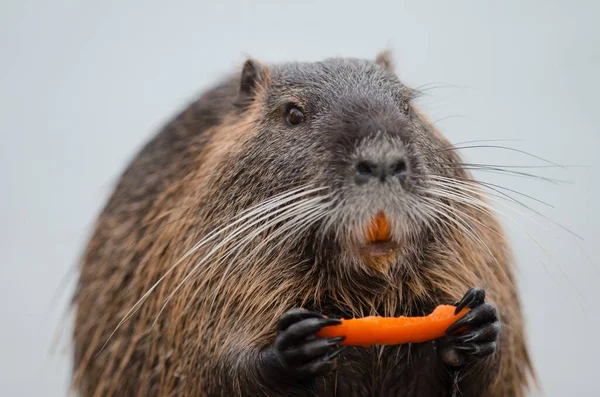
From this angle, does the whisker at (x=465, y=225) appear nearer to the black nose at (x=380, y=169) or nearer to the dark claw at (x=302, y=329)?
the black nose at (x=380, y=169)

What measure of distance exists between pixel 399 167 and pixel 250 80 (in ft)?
4.55

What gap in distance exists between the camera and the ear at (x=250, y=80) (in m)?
4.90

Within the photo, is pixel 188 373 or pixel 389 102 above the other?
pixel 389 102

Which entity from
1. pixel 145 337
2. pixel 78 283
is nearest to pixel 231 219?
pixel 145 337

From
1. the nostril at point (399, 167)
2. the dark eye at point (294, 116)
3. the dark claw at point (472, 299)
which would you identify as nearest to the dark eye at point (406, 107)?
the dark eye at point (294, 116)

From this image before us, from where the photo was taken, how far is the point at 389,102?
4.21 m

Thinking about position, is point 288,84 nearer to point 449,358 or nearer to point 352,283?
point 352,283

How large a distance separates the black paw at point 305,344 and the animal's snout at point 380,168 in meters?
0.54

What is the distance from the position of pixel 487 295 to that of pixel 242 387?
4.03 ft

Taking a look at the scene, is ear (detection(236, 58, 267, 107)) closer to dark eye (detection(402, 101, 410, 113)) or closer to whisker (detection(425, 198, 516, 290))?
dark eye (detection(402, 101, 410, 113))

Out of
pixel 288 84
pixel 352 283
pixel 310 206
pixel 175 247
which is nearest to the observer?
pixel 310 206

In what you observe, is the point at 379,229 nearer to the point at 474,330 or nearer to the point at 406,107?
the point at 474,330

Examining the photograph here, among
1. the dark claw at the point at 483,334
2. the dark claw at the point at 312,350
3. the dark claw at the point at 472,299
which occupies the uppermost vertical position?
the dark claw at the point at 312,350

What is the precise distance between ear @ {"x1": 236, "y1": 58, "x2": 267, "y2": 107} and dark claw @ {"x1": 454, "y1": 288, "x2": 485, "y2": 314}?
1.52 m
